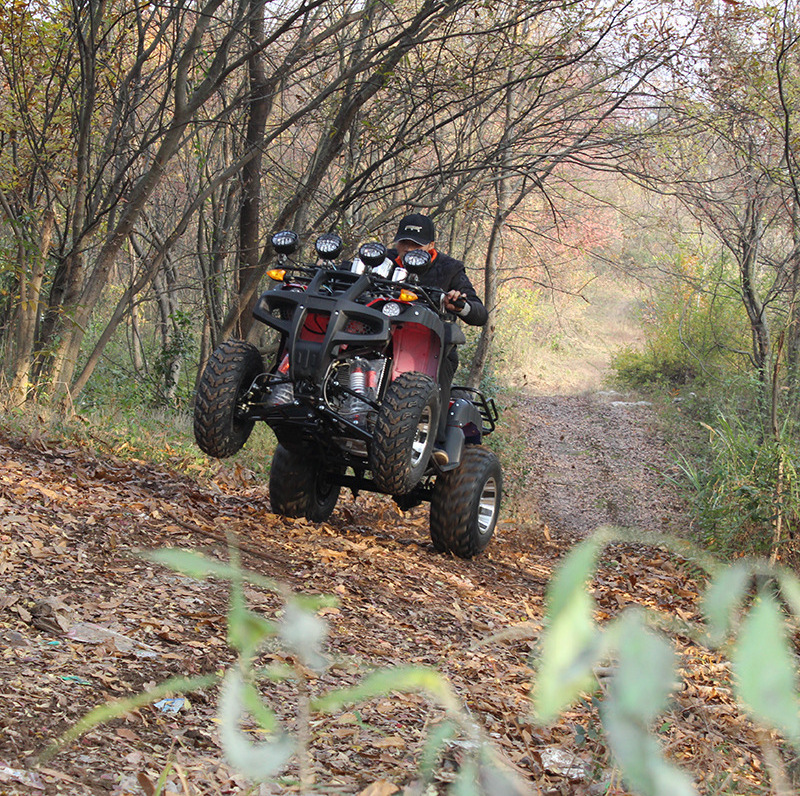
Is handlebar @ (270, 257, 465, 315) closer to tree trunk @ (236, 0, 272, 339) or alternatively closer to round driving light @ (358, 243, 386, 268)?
round driving light @ (358, 243, 386, 268)

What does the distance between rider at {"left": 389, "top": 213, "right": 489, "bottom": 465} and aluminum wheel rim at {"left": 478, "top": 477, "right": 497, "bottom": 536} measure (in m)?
0.84

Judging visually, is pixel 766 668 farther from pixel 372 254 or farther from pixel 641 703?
pixel 372 254

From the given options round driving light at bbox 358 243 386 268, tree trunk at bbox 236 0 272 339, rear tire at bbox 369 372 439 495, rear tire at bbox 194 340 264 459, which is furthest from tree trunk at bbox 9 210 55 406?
rear tire at bbox 369 372 439 495

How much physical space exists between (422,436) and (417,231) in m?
1.59

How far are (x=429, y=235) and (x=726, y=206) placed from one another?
9.20m

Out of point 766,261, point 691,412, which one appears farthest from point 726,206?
point 691,412

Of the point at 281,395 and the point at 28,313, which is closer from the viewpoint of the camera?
the point at 281,395

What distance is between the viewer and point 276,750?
0.63 m

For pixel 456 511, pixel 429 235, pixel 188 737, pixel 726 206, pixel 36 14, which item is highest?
pixel 726 206

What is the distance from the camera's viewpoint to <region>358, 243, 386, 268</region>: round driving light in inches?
218

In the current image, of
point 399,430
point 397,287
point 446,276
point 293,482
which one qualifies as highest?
point 446,276

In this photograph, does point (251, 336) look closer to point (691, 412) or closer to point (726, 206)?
point (726, 206)

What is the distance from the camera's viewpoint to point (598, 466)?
15133 millimetres

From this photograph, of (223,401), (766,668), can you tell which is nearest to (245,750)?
(766,668)
